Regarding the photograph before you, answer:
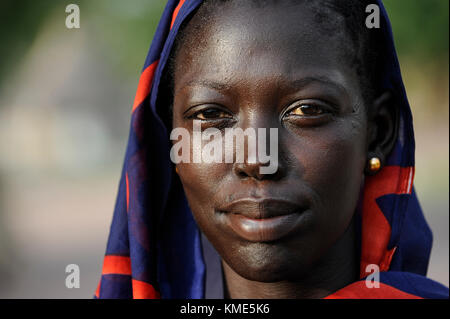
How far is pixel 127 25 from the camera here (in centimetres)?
784

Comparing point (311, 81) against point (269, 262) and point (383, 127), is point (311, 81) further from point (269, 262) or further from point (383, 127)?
point (269, 262)

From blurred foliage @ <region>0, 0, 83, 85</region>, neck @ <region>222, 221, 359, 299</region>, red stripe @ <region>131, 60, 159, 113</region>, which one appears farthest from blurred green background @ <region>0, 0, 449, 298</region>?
neck @ <region>222, 221, 359, 299</region>

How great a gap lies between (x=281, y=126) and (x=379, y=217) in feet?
2.02

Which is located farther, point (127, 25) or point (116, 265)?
point (127, 25)

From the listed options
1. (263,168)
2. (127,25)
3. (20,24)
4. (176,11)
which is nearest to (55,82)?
(127,25)

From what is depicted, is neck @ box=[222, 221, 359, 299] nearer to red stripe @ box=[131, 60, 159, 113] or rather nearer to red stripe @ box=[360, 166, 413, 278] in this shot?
red stripe @ box=[360, 166, 413, 278]

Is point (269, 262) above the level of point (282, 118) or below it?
below

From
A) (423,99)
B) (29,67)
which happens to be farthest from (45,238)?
(423,99)

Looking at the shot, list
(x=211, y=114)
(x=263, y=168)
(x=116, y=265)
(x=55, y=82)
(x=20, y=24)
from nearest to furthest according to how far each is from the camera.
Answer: (x=263, y=168), (x=211, y=114), (x=116, y=265), (x=20, y=24), (x=55, y=82)

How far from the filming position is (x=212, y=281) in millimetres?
2359

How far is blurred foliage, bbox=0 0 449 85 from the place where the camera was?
5621 mm
